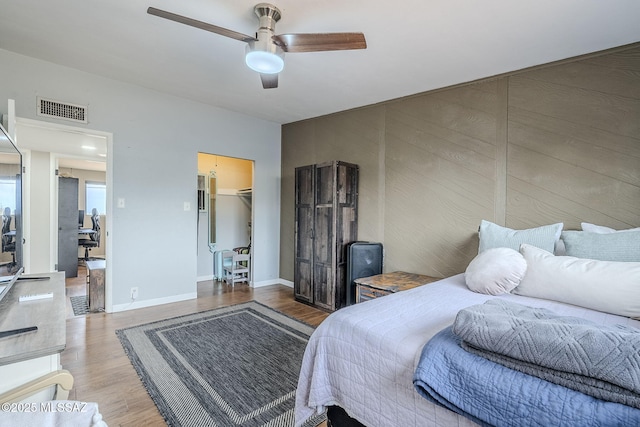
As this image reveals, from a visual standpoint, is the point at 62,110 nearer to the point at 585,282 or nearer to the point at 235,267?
the point at 235,267

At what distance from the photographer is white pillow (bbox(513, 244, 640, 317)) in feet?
4.81

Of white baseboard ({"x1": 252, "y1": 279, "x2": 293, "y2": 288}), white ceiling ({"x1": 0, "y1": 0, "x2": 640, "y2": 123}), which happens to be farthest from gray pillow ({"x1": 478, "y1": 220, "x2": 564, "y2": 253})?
white baseboard ({"x1": 252, "y1": 279, "x2": 293, "y2": 288})

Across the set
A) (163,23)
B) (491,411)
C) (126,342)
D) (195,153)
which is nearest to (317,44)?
(163,23)

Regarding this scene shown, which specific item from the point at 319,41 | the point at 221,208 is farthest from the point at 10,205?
the point at 221,208

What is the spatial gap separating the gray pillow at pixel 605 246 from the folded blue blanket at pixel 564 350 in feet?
3.73

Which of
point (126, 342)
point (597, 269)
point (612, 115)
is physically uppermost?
point (612, 115)

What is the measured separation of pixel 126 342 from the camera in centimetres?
265

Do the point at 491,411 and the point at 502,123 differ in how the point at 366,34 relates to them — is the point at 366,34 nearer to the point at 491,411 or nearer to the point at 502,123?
the point at 502,123

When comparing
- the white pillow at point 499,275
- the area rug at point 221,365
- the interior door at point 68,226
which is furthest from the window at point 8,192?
the interior door at point 68,226

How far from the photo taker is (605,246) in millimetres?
1823

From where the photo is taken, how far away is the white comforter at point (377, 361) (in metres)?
1.06

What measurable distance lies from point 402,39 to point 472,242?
2002 mm

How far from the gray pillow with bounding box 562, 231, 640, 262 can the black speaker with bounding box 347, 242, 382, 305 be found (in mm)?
1880

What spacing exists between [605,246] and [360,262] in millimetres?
2133
